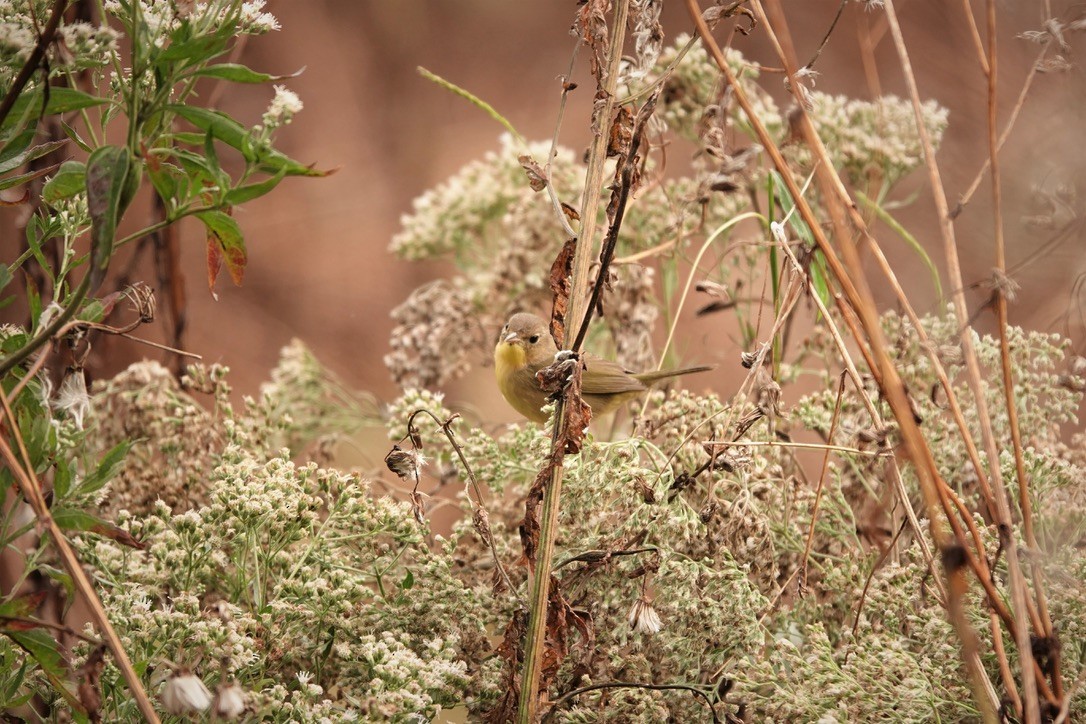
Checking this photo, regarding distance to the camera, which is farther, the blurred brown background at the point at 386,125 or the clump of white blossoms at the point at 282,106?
the blurred brown background at the point at 386,125

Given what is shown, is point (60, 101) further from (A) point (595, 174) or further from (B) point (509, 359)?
(B) point (509, 359)

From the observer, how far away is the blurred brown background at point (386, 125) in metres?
3.38

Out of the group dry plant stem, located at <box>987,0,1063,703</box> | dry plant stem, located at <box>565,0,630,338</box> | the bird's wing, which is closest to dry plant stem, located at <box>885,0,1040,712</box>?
dry plant stem, located at <box>987,0,1063,703</box>

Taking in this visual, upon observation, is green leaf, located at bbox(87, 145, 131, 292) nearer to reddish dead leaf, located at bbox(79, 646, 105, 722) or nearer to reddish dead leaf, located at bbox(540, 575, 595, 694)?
reddish dead leaf, located at bbox(79, 646, 105, 722)

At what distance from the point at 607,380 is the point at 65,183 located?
45.1 inches

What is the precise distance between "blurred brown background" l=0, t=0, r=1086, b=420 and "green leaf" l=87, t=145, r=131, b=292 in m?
2.52

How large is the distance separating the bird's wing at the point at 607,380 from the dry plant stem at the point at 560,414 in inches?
34.6

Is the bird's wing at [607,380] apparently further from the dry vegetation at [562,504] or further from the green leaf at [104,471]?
the green leaf at [104,471]

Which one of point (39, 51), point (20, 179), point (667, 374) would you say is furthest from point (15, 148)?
point (667, 374)

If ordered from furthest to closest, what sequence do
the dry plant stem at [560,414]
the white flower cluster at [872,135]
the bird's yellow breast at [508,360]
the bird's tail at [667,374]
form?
the bird's yellow breast at [508,360]
the white flower cluster at [872,135]
the bird's tail at [667,374]
the dry plant stem at [560,414]

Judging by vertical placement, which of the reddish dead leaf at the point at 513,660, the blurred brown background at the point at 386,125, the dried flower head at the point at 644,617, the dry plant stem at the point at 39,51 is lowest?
the reddish dead leaf at the point at 513,660

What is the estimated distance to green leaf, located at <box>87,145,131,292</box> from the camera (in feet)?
2.32

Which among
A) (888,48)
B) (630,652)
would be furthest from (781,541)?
(888,48)

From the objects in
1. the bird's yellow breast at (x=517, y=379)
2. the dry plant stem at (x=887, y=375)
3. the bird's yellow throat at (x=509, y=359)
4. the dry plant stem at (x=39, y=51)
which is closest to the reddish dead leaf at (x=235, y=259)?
the dry plant stem at (x=39, y=51)
